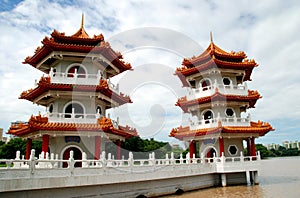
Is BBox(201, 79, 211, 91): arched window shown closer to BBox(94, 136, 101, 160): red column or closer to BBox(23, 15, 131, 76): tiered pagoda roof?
BBox(23, 15, 131, 76): tiered pagoda roof

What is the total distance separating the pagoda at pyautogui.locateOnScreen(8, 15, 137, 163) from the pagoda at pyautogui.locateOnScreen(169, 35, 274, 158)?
6306mm

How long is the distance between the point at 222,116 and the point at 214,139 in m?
2.08

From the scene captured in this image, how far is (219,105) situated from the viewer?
2128cm

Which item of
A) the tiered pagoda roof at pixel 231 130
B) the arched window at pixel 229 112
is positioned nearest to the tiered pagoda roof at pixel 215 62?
the arched window at pixel 229 112

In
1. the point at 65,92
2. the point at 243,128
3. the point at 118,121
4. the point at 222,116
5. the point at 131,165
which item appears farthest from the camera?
the point at 222,116

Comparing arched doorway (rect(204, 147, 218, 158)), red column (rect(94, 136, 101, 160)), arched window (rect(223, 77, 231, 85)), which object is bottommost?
arched doorway (rect(204, 147, 218, 158))

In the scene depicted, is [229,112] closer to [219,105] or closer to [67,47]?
[219,105]

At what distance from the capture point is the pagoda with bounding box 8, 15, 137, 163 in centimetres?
1557

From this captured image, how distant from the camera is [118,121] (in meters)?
18.7

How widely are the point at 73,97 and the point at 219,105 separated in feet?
39.0

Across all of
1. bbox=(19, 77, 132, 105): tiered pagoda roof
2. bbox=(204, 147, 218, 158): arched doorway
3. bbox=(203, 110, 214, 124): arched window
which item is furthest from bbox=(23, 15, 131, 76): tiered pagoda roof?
bbox=(204, 147, 218, 158): arched doorway

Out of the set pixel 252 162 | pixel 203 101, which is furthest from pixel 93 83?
pixel 252 162

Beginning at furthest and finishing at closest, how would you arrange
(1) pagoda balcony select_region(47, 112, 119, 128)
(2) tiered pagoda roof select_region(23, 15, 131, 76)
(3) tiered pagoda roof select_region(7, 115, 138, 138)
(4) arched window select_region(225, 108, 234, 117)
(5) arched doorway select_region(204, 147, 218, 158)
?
1. (4) arched window select_region(225, 108, 234, 117)
2. (5) arched doorway select_region(204, 147, 218, 158)
3. (2) tiered pagoda roof select_region(23, 15, 131, 76)
4. (1) pagoda balcony select_region(47, 112, 119, 128)
5. (3) tiered pagoda roof select_region(7, 115, 138, 138)

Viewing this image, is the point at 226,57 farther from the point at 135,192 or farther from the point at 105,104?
the point at 135,192
